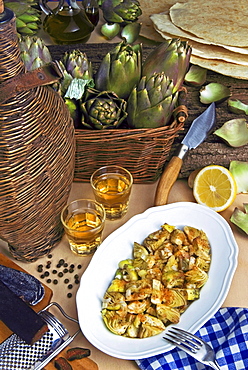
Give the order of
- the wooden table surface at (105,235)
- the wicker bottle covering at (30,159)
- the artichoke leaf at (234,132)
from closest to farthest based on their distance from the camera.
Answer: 1. the wicker bottle covering at (30,159)
2. the wooden table surface at (105,235)
3. the artichoke leaf at (234,132)

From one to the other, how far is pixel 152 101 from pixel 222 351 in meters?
0.53

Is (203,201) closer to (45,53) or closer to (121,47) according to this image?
(121,47)

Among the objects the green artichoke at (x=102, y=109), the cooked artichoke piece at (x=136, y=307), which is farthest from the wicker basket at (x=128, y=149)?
the cooked artichoke piece at (x=136, y=307)

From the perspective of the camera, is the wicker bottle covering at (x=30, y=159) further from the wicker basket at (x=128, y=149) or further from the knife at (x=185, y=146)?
the knife at (x=185, y=146)

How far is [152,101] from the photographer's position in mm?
1001

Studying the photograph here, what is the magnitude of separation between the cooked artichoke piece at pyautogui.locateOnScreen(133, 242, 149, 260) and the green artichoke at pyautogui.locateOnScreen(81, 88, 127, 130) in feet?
0.91

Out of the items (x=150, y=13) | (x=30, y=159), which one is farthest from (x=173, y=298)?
(x=150, y=13)

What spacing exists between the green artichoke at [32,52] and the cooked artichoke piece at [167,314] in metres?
0.59

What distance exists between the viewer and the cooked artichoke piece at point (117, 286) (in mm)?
868

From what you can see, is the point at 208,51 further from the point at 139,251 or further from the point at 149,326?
the point at 149,326

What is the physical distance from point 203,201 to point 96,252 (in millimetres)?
301

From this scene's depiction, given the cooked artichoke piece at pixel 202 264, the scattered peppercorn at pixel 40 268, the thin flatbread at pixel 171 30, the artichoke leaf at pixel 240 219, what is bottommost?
the scattered peppercorn at pixel 40 268

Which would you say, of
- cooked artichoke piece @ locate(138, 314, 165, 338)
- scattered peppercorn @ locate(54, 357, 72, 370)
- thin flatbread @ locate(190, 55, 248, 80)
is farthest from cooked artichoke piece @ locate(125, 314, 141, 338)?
thin flatbread @ locate(190, 55, 248, 80)

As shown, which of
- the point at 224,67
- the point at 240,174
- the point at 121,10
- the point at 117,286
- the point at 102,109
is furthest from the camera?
the point at 121,10
